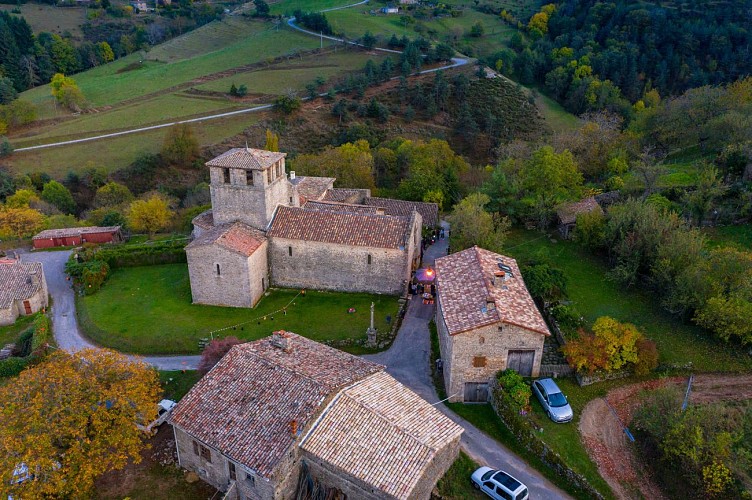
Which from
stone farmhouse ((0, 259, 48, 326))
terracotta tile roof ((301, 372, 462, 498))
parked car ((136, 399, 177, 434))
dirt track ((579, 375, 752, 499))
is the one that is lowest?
stone farmhouse ((0, 259, 48, 326))

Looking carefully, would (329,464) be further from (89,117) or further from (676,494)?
(89,117)

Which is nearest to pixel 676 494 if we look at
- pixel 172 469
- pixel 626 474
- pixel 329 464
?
pixel 626 474

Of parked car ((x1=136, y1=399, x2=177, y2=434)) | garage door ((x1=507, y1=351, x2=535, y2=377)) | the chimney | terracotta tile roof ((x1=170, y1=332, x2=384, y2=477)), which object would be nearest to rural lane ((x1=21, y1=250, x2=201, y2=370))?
parked car ((x1=136, y1=399, x2=177, y2=434))

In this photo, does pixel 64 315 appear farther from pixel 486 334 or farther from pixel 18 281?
pixel 486 334

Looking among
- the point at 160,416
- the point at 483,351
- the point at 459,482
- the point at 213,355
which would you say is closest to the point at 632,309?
Answer: the point at 483,351

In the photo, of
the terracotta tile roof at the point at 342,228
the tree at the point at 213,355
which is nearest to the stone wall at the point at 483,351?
the terracotta tile roof at the point at 342,228

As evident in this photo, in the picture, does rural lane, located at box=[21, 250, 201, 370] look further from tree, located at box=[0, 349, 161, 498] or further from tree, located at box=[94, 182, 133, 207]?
tree, located at box=[94, 182, 133, 207]
